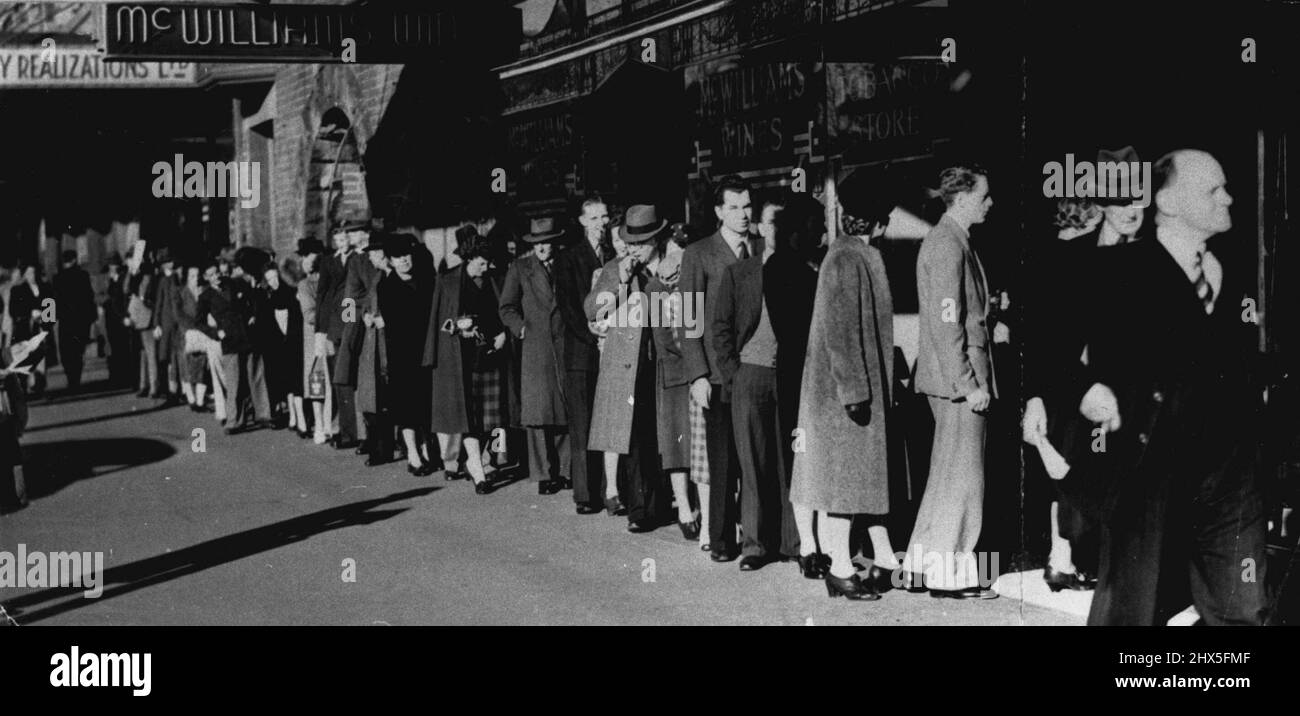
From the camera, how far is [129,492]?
11297 millimetres

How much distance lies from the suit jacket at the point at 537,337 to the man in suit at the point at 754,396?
246 centimetres

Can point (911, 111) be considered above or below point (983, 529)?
above

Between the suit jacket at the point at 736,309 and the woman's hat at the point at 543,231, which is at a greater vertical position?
the woman's hat at the point at 543,231

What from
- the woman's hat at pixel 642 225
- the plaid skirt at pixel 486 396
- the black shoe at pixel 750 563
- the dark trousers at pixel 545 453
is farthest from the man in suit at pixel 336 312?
the black shoe at pixel 750 563

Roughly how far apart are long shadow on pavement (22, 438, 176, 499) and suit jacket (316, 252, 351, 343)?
76.9 inches

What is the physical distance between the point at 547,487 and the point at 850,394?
394 centimetres

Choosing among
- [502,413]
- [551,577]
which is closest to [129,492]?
[502,413]

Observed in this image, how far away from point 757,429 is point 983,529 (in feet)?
4.19

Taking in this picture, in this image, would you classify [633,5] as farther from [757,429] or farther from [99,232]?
[99,232]

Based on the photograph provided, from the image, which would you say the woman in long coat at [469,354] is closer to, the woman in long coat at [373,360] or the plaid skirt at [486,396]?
the plaid skirt at [486,396]

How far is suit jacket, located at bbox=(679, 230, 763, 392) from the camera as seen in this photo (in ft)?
26.5

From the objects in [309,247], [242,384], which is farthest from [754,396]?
[242,384]

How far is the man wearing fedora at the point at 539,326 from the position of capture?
1016 centimetres
